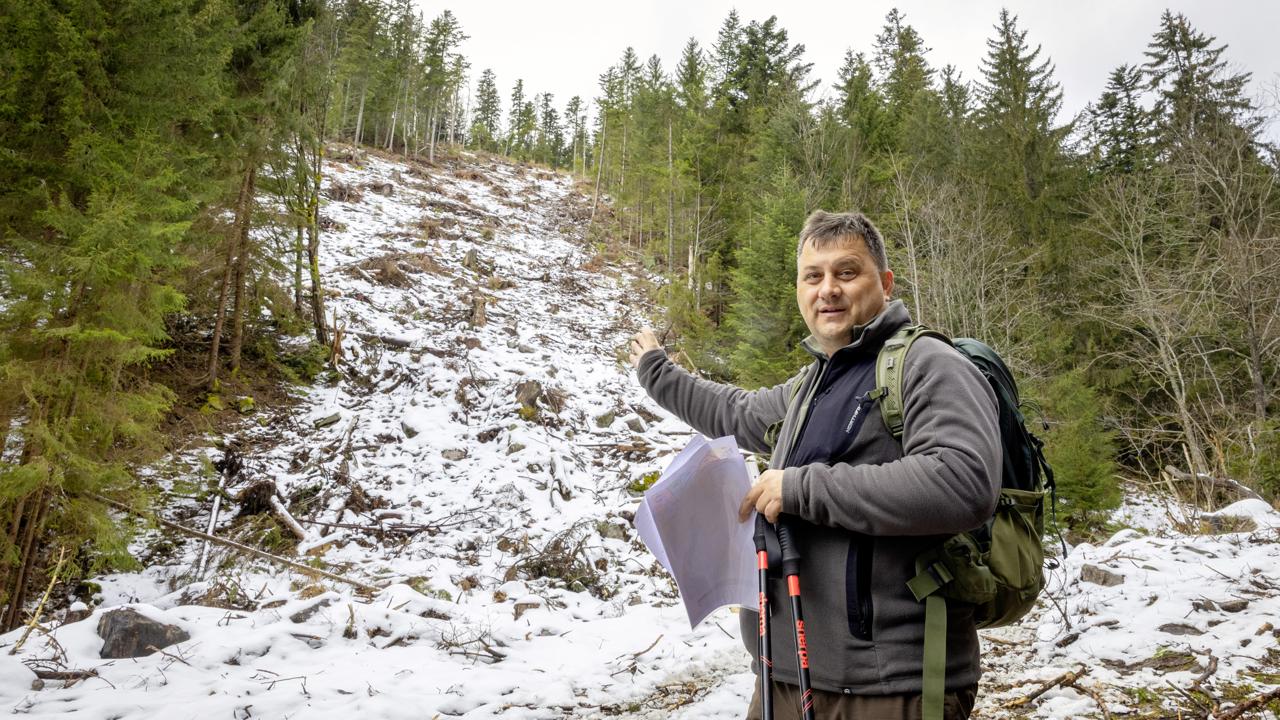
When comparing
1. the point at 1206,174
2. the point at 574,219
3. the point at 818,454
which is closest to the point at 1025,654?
the point at 818,454

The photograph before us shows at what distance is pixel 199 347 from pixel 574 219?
23.5 metres

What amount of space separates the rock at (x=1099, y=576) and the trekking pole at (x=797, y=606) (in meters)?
5.14

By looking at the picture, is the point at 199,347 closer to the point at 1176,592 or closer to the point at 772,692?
the point at 772,692

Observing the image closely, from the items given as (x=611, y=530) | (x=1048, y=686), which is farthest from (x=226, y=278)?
(x=1048, y=686)

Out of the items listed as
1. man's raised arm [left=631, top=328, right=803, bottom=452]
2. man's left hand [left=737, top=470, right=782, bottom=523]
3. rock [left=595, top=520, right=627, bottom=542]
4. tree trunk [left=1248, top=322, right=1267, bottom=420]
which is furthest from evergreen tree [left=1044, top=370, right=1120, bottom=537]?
man's left hand [left=737, top=470, right=782, bottom=523]

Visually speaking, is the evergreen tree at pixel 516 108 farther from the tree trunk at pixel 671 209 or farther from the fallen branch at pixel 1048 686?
the fallen branch at pixel 1048 686

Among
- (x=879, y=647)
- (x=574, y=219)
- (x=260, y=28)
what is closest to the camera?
(x=879, y=647)

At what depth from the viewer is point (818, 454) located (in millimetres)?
1703

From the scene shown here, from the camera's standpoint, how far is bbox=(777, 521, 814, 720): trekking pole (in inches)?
61.6

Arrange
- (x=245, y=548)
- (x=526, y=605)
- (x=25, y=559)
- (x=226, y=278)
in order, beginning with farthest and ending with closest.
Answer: (x=226, y=278) → (x=245, y=548) → (x=526, y=605) → (x=25, y=559)

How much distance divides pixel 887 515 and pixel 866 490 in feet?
0.24

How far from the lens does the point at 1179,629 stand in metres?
4.07

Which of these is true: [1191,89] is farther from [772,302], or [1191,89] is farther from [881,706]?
[881,706]

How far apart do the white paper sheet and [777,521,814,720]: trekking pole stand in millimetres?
283
